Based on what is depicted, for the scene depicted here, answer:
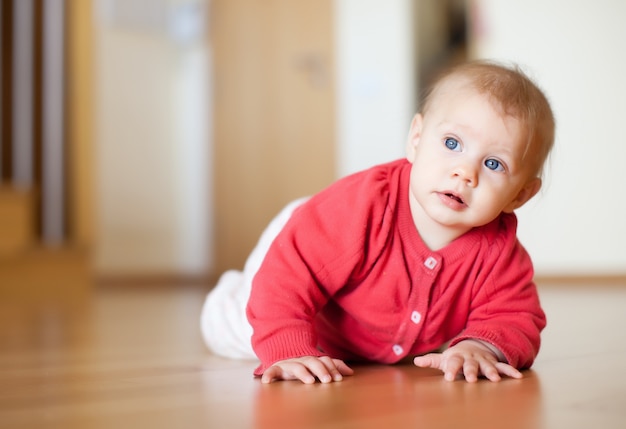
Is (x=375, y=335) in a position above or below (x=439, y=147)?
below

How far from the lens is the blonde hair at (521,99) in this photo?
97 cm

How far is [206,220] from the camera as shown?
449 cm

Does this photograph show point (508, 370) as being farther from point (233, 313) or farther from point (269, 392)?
point (233, 313)

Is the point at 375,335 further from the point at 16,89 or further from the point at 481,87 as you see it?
the point at 16,89

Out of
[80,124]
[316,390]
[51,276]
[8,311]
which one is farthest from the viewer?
[80,124]

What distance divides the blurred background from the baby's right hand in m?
2.96

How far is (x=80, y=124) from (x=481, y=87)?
3336 millimetres

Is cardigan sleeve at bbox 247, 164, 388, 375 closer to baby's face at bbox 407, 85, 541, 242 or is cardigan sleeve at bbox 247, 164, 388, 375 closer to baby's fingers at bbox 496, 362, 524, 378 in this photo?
baby's face at bbox 407, 85, 541, 242

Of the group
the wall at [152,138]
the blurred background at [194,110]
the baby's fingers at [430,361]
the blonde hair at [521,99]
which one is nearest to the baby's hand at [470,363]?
the baby's fingers at [430,361]

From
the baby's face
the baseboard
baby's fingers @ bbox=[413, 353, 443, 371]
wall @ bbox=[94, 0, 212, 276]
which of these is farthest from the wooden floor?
wall @ bbox=[94, 0, 212, 276]

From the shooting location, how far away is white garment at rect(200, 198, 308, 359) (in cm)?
129

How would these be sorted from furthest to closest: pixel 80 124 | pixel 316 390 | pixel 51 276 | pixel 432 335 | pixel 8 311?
pixel 80 124 → pixel 51 276 → pixel 8 311 → pixel 432 335 → pixel 316 390

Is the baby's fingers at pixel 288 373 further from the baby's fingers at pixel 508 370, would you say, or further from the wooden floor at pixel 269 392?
the baby's fingers at pixel 508 370

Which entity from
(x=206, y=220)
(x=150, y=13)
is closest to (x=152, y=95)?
(x=150, y=13)
